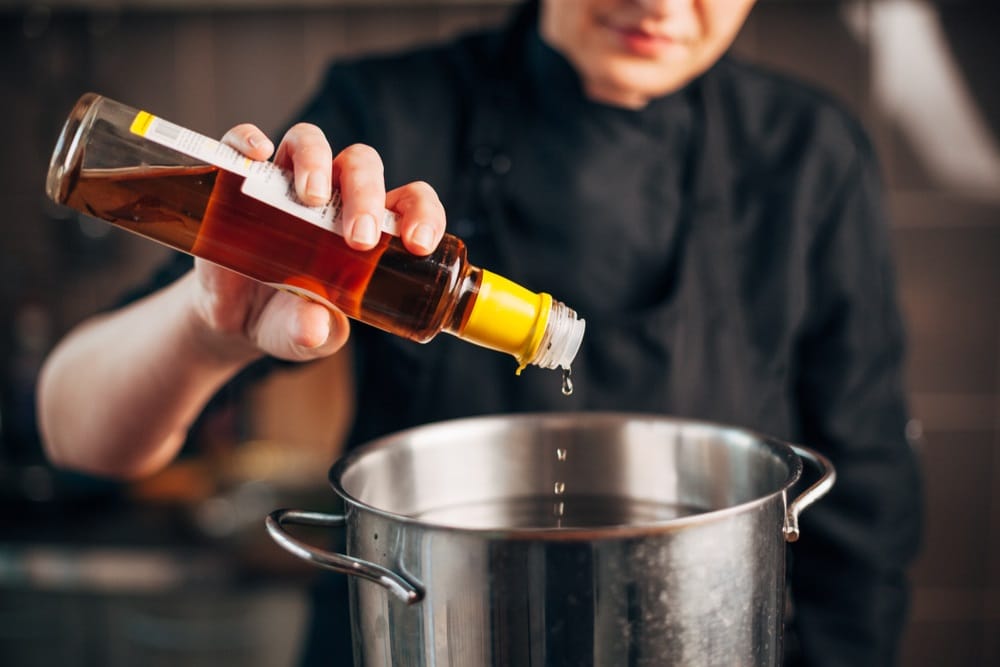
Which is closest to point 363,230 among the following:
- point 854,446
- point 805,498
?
point 805,498

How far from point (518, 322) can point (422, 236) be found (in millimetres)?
74

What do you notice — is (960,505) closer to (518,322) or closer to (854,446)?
(854,446)

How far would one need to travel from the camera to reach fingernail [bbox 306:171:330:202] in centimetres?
55

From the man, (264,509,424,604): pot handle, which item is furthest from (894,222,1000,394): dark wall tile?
(264,509,424,604): pot handle

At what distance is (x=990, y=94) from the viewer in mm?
2043

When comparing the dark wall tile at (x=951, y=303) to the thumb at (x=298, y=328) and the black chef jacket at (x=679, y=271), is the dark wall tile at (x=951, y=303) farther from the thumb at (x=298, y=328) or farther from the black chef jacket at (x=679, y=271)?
the thumb at (x=298, y=328)

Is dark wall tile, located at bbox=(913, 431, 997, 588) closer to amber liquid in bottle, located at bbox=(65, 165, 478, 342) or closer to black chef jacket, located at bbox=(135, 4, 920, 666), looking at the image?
black chef jacket, located at bbox=(135, 4, 920, 666)

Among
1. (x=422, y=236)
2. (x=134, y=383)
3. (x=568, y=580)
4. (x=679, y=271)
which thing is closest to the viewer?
(x=568, y=580)

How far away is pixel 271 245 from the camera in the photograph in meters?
0.59

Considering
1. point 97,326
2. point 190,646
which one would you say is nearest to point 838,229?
point 97,326

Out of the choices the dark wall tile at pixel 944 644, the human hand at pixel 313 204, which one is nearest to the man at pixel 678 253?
the human hand at pixel 313 204

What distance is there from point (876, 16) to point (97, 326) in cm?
173

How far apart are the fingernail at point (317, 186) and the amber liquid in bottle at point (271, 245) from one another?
3cm

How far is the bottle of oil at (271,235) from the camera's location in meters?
0.57
